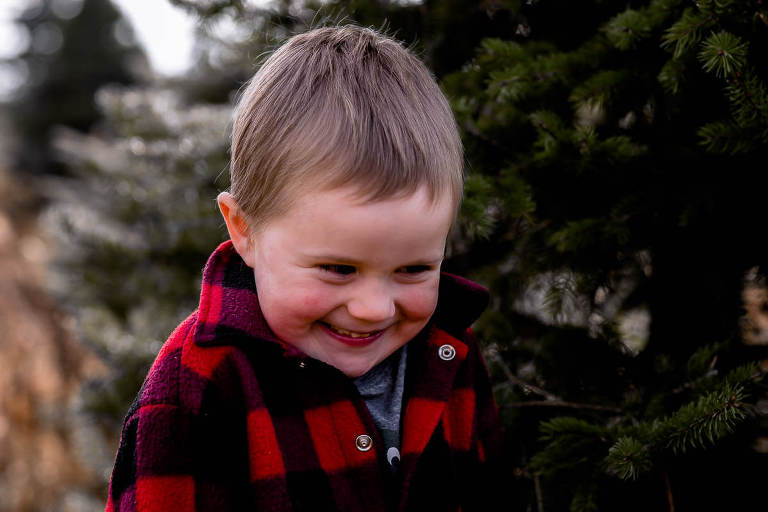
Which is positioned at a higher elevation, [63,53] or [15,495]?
[63,53]

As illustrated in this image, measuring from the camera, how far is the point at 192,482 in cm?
123

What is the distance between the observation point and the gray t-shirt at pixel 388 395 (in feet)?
4.69

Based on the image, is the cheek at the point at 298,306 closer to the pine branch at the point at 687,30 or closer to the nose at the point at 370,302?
the nose at the point at 370,302

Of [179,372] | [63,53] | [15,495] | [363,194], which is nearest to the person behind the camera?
[363,194]

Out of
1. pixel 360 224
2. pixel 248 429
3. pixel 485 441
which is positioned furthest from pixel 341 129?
pixel 485 441

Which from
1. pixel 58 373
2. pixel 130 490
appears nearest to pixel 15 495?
pixel 58 373

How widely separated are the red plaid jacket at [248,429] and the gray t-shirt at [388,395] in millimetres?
25

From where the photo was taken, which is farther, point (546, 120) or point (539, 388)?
point (539, 388)

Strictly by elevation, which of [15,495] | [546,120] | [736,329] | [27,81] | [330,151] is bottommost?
[15,495]

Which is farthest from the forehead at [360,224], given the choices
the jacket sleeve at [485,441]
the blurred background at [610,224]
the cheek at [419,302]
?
the jacket sleeve at [485,441]

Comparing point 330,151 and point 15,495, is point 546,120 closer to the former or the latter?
point 330,151

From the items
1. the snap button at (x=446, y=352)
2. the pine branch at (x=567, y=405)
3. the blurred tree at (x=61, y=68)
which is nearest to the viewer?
the snap button at (x=446, y=352)

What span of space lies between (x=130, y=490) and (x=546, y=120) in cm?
122

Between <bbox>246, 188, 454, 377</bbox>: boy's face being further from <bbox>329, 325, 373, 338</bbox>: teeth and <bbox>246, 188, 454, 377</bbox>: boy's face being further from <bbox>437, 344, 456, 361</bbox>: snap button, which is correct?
<bbox>437, 344, 456, 361</bbox>: snap button
